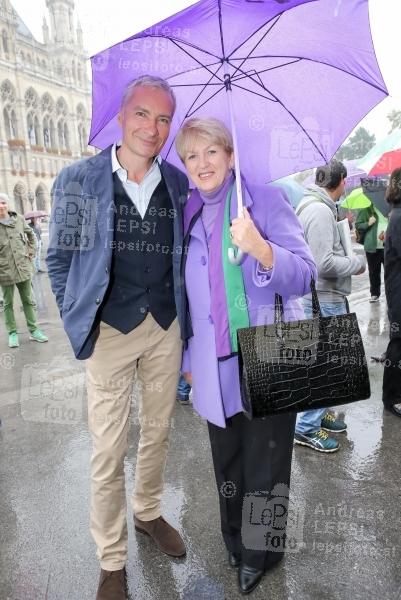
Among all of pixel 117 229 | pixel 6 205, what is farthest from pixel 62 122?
pixel 117 229

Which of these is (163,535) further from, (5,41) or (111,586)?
(5,41)

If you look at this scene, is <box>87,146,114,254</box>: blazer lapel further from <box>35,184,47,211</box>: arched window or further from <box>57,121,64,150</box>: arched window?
<box>57,121,64,150</box>: arched window

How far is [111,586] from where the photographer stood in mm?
2039

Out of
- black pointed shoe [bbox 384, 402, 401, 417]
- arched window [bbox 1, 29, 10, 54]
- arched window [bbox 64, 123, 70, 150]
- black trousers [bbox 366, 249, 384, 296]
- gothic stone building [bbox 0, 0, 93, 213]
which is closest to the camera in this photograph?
black pointed shoe [bbox 384, 402, 401, 417]

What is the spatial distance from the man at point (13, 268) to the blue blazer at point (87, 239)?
4434 mm

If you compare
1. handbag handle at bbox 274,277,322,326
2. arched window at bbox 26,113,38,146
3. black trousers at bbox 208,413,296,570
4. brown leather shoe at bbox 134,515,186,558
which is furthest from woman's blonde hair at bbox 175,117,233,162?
arched window at bbox 26,113,38,146

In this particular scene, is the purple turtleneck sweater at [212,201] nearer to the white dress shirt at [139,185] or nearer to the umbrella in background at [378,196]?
the white dress shirt at [139,185]

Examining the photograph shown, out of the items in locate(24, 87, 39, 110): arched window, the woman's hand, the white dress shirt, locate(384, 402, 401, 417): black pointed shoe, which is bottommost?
locate(384, 402, 401, 417): black pointed shoe

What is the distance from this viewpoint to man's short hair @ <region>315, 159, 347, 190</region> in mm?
3148

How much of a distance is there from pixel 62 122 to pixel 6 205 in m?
59.3

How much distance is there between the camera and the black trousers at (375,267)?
7.58 m

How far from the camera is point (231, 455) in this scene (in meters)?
2.15

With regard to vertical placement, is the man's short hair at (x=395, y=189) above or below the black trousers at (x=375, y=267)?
above

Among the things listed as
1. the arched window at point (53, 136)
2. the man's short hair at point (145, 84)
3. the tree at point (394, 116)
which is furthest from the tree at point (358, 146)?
the man's short hair at point (145, 84)
